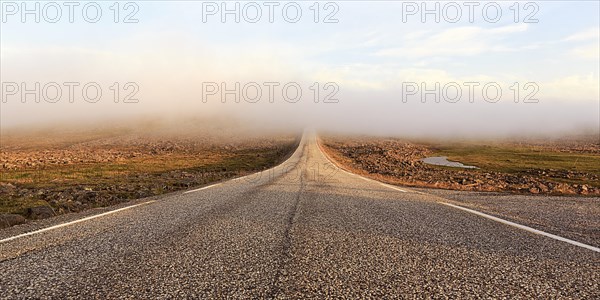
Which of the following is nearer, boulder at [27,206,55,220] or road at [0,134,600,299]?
road at [0,134,600,299]

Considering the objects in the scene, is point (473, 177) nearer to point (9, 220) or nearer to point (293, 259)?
point (293, 259)

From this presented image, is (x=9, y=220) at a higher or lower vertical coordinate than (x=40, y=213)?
higher

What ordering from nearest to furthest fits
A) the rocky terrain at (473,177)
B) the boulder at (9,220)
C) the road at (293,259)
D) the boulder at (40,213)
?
the road at (293,259), the boulder at (9,220), the boulder at (40,213), the rocky terrain at (473,177)

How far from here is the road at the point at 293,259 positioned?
462 cm

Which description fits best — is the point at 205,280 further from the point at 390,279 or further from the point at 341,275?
the point at 390,279

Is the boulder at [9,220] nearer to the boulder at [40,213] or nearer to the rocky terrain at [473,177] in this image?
the boulder at [40,213]

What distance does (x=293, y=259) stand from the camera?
577 cm

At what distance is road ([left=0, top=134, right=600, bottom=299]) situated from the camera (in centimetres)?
462

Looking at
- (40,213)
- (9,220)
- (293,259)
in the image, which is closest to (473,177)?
(293,259)

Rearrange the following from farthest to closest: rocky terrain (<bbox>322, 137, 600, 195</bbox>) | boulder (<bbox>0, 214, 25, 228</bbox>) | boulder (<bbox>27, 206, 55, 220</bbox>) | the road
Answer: rocky terrain (<bbox>322, 137, 600, 195</bbox>) < boulder (<bbox>27, 206, 55, 220</bbox>) < boulder (<bbox>0, 214, 25, 228</bbox>) < the road

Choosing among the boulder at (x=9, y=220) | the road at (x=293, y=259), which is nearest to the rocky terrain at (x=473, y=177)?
the road at (x=293, y=259)

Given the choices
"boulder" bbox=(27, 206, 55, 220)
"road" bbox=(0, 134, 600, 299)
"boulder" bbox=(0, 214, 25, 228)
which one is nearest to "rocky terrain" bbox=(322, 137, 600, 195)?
"road" bbox=(0, 134, 600, 299)

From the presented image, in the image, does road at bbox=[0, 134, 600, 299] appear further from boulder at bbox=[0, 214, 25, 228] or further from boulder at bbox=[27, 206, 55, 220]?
boulder at bbox=[27, 206, 55, 220]

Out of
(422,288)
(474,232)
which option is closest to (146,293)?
(422,288)
